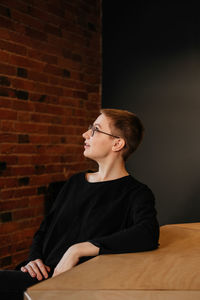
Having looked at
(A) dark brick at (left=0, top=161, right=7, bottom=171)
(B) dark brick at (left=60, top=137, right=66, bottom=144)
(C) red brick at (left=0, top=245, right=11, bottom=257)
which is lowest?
(C) red brick at (left=0, top=245, right=11, bottom=257)

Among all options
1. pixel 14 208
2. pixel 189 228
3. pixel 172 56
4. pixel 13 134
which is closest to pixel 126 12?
pixel 172 56

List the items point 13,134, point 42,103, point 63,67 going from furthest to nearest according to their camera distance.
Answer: point 63,67, point 42,103, point 13,134

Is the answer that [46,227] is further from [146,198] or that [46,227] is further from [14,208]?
[14,208]

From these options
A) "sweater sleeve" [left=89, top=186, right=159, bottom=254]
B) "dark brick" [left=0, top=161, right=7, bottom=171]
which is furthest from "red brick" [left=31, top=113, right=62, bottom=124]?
"sweater sleeve" [left=89, top=186, right=159, bottom=254]

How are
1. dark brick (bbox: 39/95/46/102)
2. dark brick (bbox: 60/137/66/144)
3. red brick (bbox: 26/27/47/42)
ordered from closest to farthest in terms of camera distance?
red brick (bbox: 26/27/47/42)
dark brick (bbox: 39/95/46/102)
dark brick (bbox: 60/137/66/144)

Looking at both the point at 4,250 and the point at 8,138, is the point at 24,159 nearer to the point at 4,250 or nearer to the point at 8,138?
the point at 8,138

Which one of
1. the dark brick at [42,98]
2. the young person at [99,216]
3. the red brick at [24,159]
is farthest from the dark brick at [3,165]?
the young person at [99,216]

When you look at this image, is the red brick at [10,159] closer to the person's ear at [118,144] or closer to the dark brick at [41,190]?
the dark brick at [41,190]

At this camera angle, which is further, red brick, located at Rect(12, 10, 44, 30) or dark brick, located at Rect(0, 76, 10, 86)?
red brick, located at Rect(12, 10, 44, 30)

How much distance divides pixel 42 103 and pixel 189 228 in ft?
5.98

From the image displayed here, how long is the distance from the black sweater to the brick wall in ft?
4.12

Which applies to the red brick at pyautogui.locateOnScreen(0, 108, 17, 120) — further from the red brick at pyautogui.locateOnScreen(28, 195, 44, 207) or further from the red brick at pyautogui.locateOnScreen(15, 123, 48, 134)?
the red brick at pyautogui.locateOnScreen(28, 195, 44, 207)

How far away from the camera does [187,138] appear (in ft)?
10.8

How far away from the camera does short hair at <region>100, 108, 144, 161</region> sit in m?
1.73
